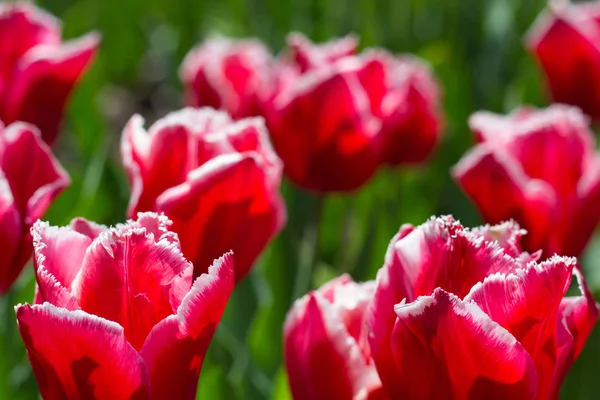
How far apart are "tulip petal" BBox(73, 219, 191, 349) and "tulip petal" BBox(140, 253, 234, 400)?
0.02 m

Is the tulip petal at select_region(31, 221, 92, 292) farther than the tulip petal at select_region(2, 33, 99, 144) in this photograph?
No

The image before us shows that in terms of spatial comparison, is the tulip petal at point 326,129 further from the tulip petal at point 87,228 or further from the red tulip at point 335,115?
the tulip petal at point 87,228

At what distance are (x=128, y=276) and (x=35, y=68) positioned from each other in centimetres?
43

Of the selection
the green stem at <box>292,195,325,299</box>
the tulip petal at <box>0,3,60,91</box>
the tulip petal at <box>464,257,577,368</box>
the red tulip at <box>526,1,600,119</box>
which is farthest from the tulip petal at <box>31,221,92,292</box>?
the red tulip at <box>526,1,600,119</box>

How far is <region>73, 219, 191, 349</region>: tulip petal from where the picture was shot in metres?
0.46

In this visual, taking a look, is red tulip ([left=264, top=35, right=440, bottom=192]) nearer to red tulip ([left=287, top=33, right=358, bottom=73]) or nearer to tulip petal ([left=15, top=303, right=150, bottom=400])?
red tulip ([left=287, top=33, right=358, bottom=73])

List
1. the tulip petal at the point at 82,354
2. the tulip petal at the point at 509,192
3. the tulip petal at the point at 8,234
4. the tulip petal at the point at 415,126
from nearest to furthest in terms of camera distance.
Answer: the tulip petal at the point at 82,354, the tulip petal at the point at 8,234, the tulip petal at the point at 509,192, the tulip petal at the point at 415,126

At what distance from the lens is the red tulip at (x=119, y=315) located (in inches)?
17.0

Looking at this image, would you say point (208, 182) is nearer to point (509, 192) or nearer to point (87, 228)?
point (87, 228)

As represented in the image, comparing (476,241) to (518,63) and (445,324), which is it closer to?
(445,324)

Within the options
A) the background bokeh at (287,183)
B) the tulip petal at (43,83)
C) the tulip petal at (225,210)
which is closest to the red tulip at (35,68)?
the tulip petal at (43,83)

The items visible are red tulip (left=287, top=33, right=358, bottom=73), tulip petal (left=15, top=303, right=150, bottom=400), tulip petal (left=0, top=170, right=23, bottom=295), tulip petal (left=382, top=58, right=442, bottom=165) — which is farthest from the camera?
tulip petal (left=382, top=58, right=442, bottom=165)

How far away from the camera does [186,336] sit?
45 centimetres

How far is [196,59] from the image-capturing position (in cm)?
108
